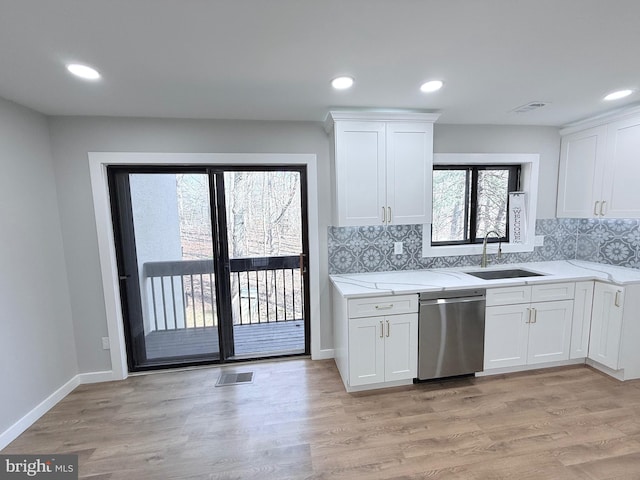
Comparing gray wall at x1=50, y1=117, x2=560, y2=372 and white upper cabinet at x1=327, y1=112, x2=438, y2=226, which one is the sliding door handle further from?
white upper cabinet at x1=327, y1=112, x2=438, y2=226

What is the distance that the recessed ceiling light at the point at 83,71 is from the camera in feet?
5.28

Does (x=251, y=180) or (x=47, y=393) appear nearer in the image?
(x=47, y=393)

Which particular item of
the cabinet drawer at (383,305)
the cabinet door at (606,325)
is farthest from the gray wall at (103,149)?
the cabinet door at (606,325)

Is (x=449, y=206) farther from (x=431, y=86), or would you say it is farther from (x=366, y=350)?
(x=366, y=350)

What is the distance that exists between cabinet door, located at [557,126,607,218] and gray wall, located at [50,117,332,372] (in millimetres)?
2710

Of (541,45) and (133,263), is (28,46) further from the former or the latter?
(541,45)

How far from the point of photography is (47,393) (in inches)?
88.8

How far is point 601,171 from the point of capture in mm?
2721

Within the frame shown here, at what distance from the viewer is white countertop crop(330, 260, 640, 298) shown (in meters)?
2.35

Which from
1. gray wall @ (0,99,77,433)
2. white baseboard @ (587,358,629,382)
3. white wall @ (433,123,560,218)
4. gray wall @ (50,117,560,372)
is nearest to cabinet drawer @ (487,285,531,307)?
white baseboard @ (587,358,629,382)

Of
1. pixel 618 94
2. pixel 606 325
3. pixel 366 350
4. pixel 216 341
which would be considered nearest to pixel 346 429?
pixel 366 350

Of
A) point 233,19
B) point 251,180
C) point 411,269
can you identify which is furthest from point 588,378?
point 233,19

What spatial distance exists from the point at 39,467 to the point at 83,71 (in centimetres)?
248

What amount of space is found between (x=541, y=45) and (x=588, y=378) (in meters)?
2.87
